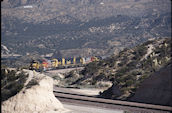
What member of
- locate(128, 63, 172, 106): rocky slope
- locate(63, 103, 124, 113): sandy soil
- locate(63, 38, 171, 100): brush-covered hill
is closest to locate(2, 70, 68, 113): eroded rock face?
locate(63, 103, 124, 113): sandy soil

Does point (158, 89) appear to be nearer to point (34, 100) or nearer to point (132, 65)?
point (34, 100)

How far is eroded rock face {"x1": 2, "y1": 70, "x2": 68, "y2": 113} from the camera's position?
27.5 m

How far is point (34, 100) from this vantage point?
27.9 meters

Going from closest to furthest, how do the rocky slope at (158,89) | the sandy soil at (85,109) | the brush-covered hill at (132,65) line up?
the sandy soil at (85,109), the rocky slope at (158,89), the brush-covered hill at (132,65)

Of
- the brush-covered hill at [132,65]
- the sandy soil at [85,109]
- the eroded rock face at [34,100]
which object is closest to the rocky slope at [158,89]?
the sandy soil at [85,109]

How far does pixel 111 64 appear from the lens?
63.7 metres

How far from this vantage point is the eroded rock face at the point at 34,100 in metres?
27.5

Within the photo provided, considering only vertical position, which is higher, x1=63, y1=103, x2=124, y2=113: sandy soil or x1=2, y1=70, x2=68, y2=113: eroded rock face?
x1=2, y1=70, x2=68, y2=113: eroded rock face

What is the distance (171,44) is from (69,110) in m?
30.4

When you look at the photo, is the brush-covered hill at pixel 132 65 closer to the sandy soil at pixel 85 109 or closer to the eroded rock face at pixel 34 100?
the sandy soil at pixel 85 109

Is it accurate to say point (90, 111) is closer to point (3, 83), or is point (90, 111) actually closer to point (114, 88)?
point (3, 83)

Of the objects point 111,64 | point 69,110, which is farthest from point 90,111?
point 111,64

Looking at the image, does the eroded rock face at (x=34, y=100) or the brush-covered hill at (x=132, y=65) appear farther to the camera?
the brush-covered hill at (x=132, y=65)

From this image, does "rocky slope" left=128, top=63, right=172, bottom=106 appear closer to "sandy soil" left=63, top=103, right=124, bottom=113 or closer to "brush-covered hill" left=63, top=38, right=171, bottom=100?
"sandy soil" left=63, top=103, right=124, bottom=113
